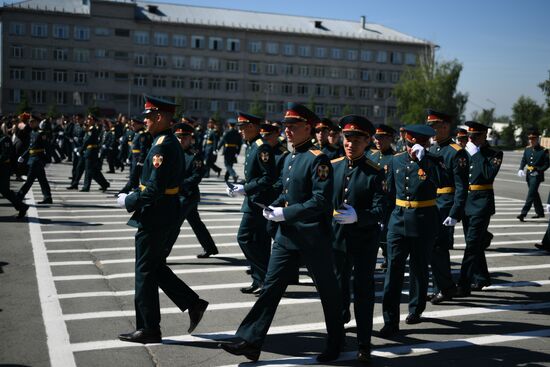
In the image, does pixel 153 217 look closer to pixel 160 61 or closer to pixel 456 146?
pixel 456 146

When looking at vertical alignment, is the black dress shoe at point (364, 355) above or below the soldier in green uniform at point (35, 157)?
below

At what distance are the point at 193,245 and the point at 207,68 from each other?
76201 millimetres

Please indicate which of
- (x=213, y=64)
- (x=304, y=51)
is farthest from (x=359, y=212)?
(x=304, y=51)

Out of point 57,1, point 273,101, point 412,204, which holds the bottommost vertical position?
point 412,204

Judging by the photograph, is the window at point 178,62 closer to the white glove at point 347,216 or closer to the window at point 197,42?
the window at point 197,42

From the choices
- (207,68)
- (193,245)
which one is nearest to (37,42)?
A: (207,68)

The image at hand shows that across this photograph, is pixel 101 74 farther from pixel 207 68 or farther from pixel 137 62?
pixel 207 68

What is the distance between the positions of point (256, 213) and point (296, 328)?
2.01 meters

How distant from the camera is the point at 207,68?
84.9 m

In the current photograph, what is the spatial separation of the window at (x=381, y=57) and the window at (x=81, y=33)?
1665 inches

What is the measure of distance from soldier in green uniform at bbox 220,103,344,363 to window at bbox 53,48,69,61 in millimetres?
79787

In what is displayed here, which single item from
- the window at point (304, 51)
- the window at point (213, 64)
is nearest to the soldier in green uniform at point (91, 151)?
the window at point (213, 64)

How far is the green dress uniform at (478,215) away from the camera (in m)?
8.33

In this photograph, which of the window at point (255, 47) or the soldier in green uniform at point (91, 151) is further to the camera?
the window at point (255, 47)
